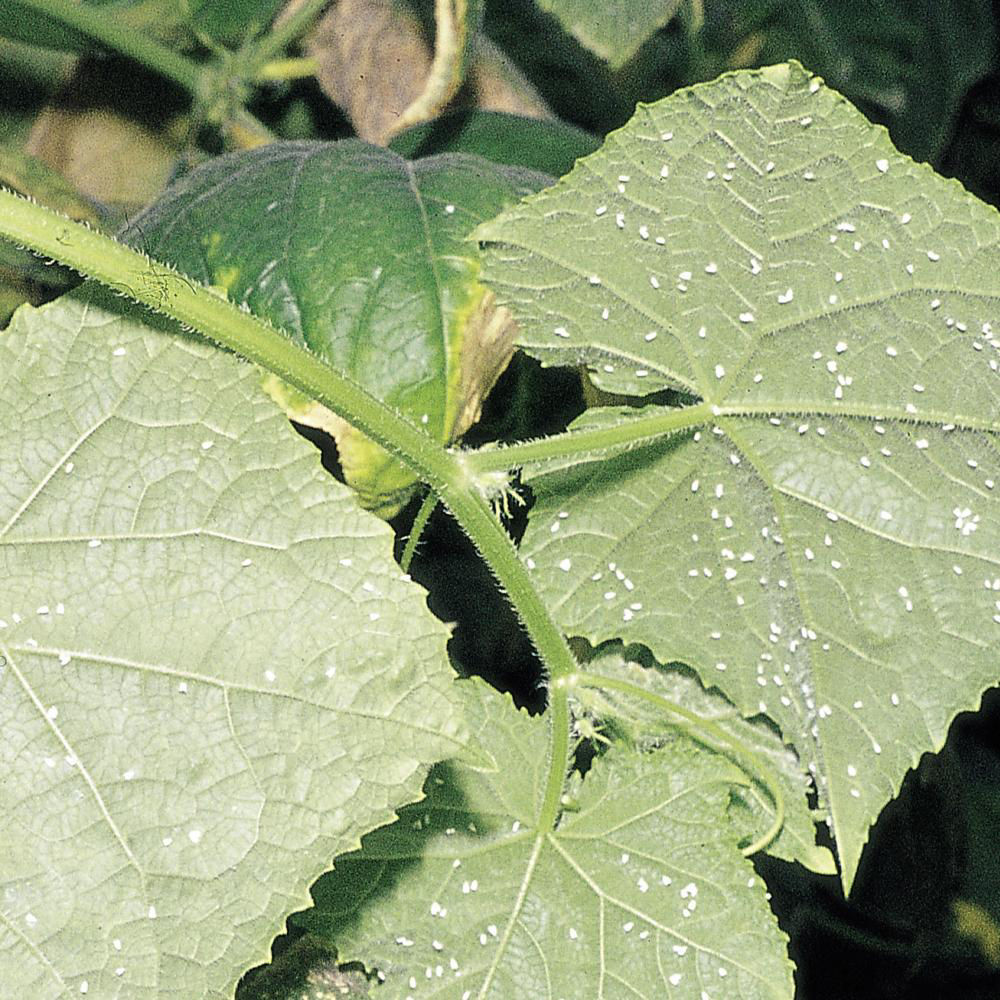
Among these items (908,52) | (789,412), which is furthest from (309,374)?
(908,52)

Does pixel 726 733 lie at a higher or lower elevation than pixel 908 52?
lower

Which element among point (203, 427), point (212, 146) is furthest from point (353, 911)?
point (212, 146)

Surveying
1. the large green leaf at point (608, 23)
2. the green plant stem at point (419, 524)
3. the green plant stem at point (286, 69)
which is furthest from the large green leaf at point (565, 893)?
the green plant stem at point (286, 69)

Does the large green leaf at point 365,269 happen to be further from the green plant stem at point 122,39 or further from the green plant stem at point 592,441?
the green plant stem at point 122,39

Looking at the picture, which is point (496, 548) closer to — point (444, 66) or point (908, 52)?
point (444, 66)

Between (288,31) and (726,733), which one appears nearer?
(726,733)

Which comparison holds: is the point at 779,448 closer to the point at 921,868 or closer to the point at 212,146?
the point at 212,146

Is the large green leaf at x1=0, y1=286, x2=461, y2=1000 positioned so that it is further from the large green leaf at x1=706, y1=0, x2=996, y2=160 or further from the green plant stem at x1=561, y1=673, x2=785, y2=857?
the large green leaf at x1=706, y1=0, x2=996, y2=160
